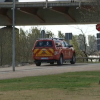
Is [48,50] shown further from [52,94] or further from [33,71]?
[52,94]

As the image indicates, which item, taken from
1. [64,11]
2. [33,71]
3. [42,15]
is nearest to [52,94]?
[33,71]

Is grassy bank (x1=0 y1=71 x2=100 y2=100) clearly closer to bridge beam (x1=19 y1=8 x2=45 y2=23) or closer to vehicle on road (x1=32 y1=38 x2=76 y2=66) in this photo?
vehicle on road (x1=32 y1=38 x2=76 y2=66)

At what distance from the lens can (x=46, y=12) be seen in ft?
155

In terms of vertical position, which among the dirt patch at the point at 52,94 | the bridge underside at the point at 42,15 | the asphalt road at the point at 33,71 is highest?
the bridge underside at the point at 42,15

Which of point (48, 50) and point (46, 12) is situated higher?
point (46, 12)

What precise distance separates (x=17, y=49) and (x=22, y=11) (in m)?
4.27

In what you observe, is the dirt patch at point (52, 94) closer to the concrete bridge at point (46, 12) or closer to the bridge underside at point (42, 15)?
the concrete bridge at point (46, 12)

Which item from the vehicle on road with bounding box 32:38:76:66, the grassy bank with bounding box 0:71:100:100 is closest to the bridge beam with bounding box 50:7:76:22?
the vehicle on road with bounding box 32:38:76:66

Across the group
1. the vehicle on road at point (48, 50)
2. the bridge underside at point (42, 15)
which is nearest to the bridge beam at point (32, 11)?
the bridge underside at point (42, 15)

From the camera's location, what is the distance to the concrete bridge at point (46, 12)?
44.2m

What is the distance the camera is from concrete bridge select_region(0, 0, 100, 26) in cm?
4415

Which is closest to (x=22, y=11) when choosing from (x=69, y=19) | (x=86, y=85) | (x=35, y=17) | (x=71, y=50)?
(x=35, y=17)

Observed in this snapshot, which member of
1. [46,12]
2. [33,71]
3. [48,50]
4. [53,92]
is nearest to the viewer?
[53,92]

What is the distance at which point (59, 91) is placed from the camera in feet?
48.0
